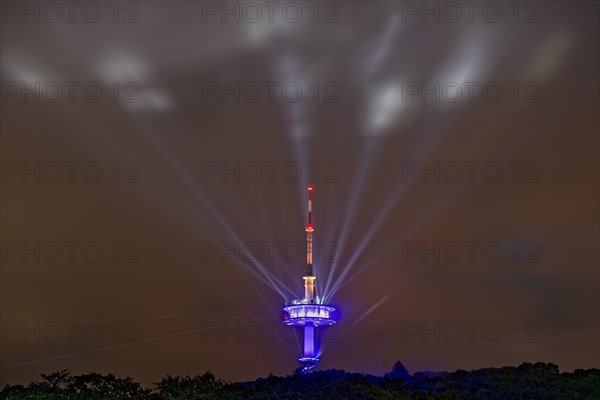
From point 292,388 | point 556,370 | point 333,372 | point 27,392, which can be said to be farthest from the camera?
point 333,372

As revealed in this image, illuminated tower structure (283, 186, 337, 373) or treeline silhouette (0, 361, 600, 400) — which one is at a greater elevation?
illuminated tower structure (283, 186, 337, 373)

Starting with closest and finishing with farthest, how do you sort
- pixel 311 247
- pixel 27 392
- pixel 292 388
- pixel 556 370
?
pixel 27 392, pixel 292 388, pixel 556 370, pixel 311 247

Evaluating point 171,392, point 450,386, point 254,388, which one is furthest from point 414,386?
point 171,392

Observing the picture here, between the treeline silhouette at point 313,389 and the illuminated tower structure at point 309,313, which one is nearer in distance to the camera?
the treeline silhouette at point 313,389

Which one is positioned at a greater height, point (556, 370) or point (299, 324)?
point (299, 324)

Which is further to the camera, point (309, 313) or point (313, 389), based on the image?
point (309, 313)

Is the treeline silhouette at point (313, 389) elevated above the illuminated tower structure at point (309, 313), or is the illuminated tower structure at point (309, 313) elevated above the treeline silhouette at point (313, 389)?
the illuminated tower structure at point (309, 313)

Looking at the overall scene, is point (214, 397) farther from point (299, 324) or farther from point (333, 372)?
point (299, 324)

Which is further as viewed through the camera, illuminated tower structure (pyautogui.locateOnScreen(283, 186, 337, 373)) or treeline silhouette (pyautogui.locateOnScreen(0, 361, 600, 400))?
illuminated tower structure (pyautogui.locateOnScreen(283, 186, 337, 373))
